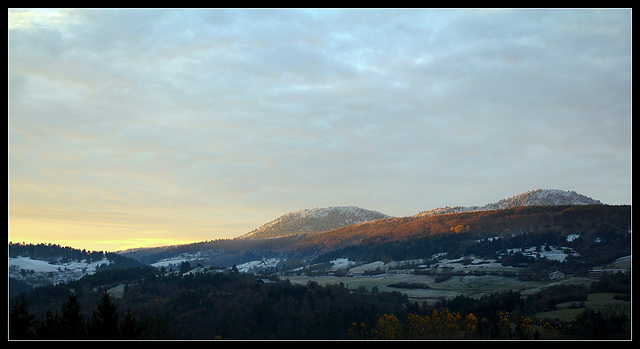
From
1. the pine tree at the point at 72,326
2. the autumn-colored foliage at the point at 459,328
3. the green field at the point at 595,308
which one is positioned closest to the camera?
the pine tree at the point at 72,326

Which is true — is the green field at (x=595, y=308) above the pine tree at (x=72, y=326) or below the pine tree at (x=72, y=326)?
below

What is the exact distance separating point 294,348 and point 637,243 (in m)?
30.5

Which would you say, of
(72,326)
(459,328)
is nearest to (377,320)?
(459,328)

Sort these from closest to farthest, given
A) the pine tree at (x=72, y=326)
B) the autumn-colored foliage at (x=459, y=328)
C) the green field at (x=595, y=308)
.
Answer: the pine tree at (x=72, y=326) < the autumn-colored foliage at (x=459, y=328) < the green field at (x=595, y=308)

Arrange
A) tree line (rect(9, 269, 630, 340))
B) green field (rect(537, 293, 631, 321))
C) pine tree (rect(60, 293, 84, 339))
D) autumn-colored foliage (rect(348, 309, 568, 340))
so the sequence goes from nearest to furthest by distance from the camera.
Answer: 1. pine tree (rect(60, 293, 84, 339))
2. tree line (rect(9, 269, 630, 340))
3. autumn-colored foliage (rect(348, 309, 568, 340))
4. green field (rect(537, 293, 631, 321))

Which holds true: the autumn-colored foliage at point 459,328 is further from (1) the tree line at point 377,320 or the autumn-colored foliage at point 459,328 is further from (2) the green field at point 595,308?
(2) the green field at point 595,308

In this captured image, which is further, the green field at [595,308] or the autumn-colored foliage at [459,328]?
the green field at [595,308]

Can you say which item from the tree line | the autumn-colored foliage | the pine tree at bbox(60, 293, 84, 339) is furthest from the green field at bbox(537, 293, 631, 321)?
the pine tree at bbox(60, 293, 84, 339)

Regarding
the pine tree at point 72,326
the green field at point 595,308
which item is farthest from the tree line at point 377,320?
the green field at point 595,308

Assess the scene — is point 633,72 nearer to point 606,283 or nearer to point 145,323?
point 145,323

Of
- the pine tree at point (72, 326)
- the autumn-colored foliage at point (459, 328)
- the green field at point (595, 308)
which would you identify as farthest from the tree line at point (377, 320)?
the green field at point (595, 308)

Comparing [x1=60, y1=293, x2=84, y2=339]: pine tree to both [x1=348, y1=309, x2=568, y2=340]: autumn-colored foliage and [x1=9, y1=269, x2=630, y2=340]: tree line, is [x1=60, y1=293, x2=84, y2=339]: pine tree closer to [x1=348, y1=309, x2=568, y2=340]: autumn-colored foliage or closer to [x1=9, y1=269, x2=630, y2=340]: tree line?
[x1=9, y1=269, x2=630, y2=340]: tree line

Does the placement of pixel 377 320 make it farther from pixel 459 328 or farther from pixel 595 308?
pixel 595 308
